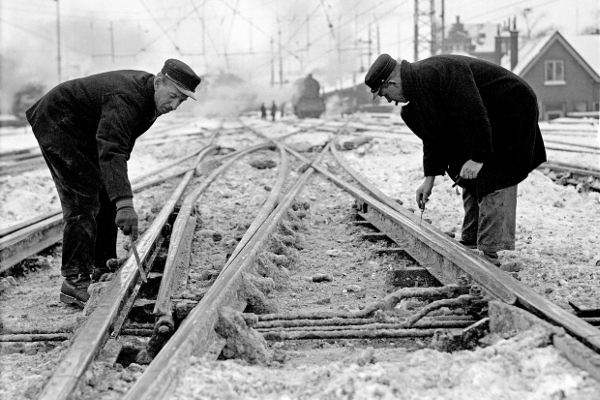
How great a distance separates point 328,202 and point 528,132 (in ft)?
12.1

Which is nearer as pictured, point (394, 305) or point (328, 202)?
point (394, 305)

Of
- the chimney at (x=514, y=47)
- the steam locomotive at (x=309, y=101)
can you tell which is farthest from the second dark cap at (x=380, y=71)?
the steam locomotive at (x=309, y=101)

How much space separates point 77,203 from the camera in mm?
4492

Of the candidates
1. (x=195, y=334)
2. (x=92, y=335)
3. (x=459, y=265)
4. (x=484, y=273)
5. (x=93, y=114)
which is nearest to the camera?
(x=195, y=334)

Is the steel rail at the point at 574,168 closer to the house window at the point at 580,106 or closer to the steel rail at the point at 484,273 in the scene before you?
the steel rail at the point at 484,273

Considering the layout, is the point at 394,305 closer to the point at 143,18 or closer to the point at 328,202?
the point at 328,202

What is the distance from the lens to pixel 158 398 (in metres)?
2.36

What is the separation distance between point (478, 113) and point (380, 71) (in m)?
0.66

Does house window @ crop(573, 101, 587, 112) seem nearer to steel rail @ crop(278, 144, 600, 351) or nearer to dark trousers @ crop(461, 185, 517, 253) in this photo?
steel rail @ crop(278, 144, 600, 351)

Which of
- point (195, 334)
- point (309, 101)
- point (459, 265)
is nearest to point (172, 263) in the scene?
point (195, 334)

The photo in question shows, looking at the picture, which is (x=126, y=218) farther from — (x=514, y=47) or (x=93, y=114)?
(x=514, y=47)

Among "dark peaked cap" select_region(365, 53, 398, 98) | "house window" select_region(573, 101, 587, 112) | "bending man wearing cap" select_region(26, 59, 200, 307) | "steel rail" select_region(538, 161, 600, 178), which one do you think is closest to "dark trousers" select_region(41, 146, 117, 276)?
"bending man wearing cap" select_region(26, 59, 200, 307)

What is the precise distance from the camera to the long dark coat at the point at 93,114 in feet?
13.6

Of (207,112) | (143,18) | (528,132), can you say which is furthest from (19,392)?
(207,112)
